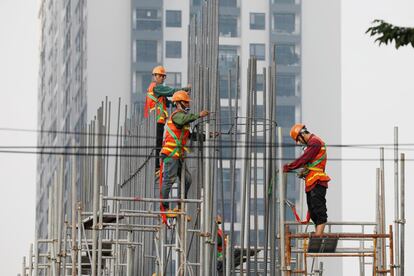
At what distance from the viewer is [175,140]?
94.9ft

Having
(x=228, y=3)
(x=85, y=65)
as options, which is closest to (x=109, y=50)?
(x=85, y=65)

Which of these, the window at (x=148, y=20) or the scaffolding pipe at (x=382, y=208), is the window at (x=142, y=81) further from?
the scaffolding pipe at (x=382, y=208)

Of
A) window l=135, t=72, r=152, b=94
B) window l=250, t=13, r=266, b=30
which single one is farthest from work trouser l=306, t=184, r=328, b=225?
window l=250, t=13, r=266, b=30

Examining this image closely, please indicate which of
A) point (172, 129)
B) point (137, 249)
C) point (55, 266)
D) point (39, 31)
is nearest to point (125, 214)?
point (172, 129)

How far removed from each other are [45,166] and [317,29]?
2544cm

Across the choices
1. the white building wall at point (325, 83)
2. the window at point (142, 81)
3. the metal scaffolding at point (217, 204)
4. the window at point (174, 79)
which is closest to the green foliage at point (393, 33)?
the metal scaffolding at point (217, 204)

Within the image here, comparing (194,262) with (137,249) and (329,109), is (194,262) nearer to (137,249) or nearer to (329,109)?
(137,249)

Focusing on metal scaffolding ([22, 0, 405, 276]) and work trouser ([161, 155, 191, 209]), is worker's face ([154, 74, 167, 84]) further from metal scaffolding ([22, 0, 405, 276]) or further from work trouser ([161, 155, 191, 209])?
work trouser ([161, 155, 191, 209])

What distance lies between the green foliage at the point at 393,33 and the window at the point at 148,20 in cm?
10191

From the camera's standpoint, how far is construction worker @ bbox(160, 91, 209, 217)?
2862 centimetres

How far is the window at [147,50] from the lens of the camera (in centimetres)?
12031

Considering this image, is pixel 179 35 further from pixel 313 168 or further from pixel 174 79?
pixel 313 168

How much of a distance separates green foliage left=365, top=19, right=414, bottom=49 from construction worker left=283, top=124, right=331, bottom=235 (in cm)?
838

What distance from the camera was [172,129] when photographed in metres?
28.9
